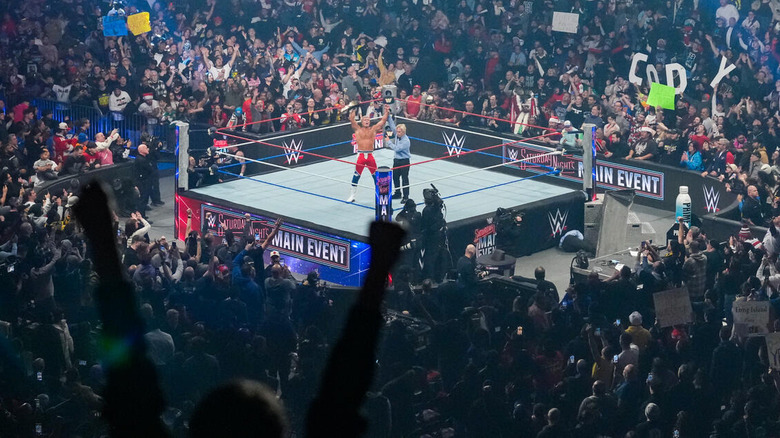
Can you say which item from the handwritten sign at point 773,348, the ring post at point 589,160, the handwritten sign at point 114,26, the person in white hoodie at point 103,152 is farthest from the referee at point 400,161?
the handwritten sign at point 114,26

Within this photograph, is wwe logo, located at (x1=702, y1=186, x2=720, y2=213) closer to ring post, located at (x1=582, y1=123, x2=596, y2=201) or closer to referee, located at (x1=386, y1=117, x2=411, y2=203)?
ring post, located at (x1=582, y1=123, x2=596, y2=201)

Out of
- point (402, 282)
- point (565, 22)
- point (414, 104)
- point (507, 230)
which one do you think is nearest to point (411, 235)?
point (507, 230)

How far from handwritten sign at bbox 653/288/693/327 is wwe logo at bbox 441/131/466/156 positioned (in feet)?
35.7

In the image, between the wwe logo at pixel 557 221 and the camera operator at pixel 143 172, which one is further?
the camera operator at pixel 143 172

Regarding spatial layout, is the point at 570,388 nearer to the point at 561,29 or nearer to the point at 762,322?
the point at 762,322

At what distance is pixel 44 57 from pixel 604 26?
12769 mm

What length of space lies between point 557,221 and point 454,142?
423cm

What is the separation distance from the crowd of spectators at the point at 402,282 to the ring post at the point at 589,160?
36.6 inches

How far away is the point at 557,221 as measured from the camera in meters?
20.6

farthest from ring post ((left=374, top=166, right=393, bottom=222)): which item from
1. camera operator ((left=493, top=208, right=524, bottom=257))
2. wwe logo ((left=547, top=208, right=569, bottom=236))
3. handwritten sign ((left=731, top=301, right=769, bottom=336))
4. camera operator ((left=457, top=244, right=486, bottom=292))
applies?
handwritten sign ((left=731, top=301, right=769, bottom=336))

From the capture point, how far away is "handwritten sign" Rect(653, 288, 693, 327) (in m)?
13.5

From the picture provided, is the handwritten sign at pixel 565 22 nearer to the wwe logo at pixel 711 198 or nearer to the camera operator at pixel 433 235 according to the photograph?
the wwe logo at pixel 711 198

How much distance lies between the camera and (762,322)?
13484mm

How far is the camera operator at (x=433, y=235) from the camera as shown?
17.8 meters
